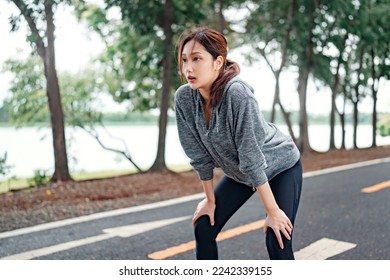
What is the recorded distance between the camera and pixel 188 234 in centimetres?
275

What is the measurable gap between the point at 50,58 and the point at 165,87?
1799mm

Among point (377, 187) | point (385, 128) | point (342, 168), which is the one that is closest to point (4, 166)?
point (377, 187)

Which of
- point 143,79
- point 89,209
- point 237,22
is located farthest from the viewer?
point 237,22

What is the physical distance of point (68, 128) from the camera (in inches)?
214

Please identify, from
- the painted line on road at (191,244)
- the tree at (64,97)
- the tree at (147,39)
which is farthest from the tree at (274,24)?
the painted line on road at (191,244)

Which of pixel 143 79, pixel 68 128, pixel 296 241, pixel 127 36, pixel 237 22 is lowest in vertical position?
pixel 296 241

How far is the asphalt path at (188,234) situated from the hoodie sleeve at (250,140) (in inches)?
46.1

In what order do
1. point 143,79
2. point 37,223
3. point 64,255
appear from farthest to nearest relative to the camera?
point 143,79 → point 37,223 → point 64,255

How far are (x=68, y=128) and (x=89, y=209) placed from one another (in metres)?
2.39

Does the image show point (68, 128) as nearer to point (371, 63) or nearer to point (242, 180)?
point (242, 180)

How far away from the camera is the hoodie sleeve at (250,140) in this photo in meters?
1.27

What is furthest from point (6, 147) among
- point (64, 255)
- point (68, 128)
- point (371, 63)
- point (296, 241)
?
point (371, 63)

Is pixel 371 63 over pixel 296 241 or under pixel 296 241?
over

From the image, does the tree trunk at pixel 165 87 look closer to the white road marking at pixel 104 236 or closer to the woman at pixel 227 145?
the white road marking at pixel 104 236
